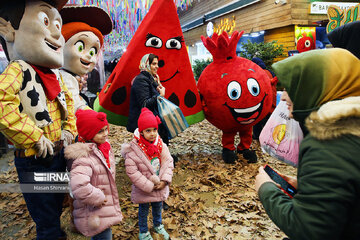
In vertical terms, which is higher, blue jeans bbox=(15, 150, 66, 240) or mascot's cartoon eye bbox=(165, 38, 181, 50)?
mascot's cartoon eye bbox=(165, 38, 181, 50)

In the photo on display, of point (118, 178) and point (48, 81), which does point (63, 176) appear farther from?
point (118, 178)

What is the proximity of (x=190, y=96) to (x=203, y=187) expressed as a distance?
1664 millimetres

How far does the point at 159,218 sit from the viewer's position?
278 cm

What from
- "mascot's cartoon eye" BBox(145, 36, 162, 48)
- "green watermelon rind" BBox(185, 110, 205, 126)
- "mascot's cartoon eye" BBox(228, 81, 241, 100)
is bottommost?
"green watermelon rind" BBox(185, 110, 205, 126)

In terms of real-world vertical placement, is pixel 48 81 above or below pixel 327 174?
above

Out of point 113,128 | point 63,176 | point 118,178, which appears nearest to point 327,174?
point 63,176

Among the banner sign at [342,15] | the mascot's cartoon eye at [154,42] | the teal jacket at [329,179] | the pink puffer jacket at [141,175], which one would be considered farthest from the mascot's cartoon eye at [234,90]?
the banner sign at [342,15]

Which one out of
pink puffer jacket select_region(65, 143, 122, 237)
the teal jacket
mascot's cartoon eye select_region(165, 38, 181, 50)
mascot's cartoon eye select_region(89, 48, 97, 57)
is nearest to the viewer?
the teal jacket

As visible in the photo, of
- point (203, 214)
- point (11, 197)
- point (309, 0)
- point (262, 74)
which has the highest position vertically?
point (309, 0)

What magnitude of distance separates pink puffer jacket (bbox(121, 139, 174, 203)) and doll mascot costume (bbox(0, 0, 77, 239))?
715 mm

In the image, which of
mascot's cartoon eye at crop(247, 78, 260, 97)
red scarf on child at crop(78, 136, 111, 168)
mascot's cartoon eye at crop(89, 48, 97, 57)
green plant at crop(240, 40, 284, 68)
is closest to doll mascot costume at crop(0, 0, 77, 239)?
red scarf on child at crop(78, 136, 111, 168)

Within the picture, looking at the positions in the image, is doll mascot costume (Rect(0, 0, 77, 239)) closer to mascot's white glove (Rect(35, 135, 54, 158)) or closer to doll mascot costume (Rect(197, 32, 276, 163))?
mascot's white glove (Rect(35, 135, 54, 158))

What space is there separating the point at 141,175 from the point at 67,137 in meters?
0.92

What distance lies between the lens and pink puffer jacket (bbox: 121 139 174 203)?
2434mm
